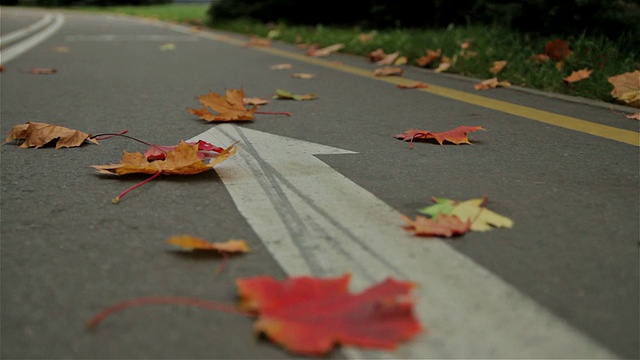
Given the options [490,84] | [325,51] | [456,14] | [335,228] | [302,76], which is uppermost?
[335,228]

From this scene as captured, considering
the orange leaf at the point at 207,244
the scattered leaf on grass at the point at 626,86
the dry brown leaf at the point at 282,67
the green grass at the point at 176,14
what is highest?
the orange leaf at the point at 207,244

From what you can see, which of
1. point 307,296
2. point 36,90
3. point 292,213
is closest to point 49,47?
point 36,90

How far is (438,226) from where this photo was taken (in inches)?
76.5

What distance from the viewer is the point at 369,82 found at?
5.41m

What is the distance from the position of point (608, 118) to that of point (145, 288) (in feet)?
9.66

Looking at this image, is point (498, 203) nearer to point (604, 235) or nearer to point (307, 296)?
point (604, 235)

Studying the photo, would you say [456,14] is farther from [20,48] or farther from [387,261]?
[387,261]

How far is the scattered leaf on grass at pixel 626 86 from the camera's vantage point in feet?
13.4

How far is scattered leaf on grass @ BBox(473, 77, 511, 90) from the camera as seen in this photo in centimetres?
490

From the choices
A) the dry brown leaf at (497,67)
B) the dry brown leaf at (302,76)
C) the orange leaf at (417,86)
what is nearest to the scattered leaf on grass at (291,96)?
the orange leaf at (417,86)

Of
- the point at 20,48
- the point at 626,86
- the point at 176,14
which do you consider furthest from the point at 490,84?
the point at 176,14

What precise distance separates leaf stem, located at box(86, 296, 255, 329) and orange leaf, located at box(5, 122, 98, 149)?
1717 mm

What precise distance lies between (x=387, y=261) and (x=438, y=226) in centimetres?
28

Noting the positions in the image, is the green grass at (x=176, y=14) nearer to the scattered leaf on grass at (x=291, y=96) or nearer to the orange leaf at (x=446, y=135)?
the scattered leaf on grass at (x=291, y=96)
